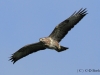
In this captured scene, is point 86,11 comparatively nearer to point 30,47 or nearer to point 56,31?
point 56,31

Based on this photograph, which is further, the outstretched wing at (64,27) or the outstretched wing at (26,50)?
the outstretched wing at (26,50)

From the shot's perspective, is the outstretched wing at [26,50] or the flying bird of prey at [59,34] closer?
the flying bird of prey at [59,34]

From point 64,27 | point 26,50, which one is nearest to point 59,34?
point 64,27

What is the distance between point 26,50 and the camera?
1586cm

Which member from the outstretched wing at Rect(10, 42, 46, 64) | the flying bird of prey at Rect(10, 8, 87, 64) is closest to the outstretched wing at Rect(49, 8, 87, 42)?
the flying bird of prey at Rect(10, 8, 87, 64)

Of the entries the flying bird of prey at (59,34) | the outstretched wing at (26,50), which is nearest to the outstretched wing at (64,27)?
the flying bird of prey at (59,34)

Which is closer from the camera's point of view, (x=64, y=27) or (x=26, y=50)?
(x=64, y=27)

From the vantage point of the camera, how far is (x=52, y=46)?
14609 millimetres

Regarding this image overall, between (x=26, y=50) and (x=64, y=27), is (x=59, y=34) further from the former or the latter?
(x=26, y=50)

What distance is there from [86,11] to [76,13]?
1.38ft

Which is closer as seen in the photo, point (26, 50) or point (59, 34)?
point (59, 34)

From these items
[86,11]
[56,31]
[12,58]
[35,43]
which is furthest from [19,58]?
[86,11]

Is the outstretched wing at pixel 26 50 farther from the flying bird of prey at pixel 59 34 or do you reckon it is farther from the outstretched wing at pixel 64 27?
the outstretched wing at pixel 64 27

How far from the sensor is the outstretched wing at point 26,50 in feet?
50.6
